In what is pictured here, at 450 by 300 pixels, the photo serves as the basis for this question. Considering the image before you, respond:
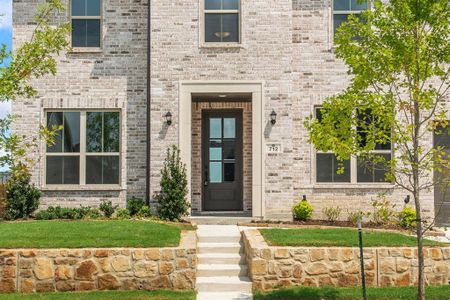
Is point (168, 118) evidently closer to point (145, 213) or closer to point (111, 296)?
point (145, 213)

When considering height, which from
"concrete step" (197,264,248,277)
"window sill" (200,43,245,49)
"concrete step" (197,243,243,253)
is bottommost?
"concrete step" (197,264,248,277)

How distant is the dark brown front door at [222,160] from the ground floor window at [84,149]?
102 inches

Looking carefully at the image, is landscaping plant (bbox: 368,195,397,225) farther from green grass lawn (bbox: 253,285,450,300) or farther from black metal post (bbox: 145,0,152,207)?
black metal post (bbox: 145,0,152,207)

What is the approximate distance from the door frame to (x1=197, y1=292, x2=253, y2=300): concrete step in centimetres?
495

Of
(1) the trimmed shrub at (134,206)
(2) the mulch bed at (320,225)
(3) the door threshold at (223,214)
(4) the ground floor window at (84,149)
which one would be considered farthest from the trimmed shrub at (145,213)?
(2) the mulch bed at (320,225)

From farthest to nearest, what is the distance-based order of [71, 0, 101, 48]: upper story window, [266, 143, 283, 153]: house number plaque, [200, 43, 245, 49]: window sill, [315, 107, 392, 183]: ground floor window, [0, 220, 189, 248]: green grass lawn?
[71, 0, 101, 48]: upper story window, [315, 107, 392, 183]: ground floor window, [200, 43, 245, 49]: window sill, [266, 143, 283, 153]: house number plaque, [0, 220, 189, 248]: green grass lawn

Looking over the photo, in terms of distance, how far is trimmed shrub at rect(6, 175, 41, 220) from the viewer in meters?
14.0

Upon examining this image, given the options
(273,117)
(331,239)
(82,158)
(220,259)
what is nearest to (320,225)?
(273,117)

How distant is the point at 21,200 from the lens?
1397 cm

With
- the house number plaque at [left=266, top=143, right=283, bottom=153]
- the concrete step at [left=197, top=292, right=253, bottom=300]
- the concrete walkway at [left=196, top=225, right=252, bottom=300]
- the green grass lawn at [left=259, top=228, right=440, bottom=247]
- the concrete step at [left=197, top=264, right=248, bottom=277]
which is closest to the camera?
the concrete step at [left=197, top=292, right=253, bottom=300]

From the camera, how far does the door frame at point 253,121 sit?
13.8 meters

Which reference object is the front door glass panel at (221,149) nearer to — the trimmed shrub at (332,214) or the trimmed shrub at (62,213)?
the trimmed shrub at (332,214)

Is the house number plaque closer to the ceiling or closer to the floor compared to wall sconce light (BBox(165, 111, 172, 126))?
closer to the floor

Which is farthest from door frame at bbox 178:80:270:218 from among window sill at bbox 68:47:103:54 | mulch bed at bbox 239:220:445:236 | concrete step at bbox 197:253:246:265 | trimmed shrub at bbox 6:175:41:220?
trimmed shrub at bbox 6:175:41:220
